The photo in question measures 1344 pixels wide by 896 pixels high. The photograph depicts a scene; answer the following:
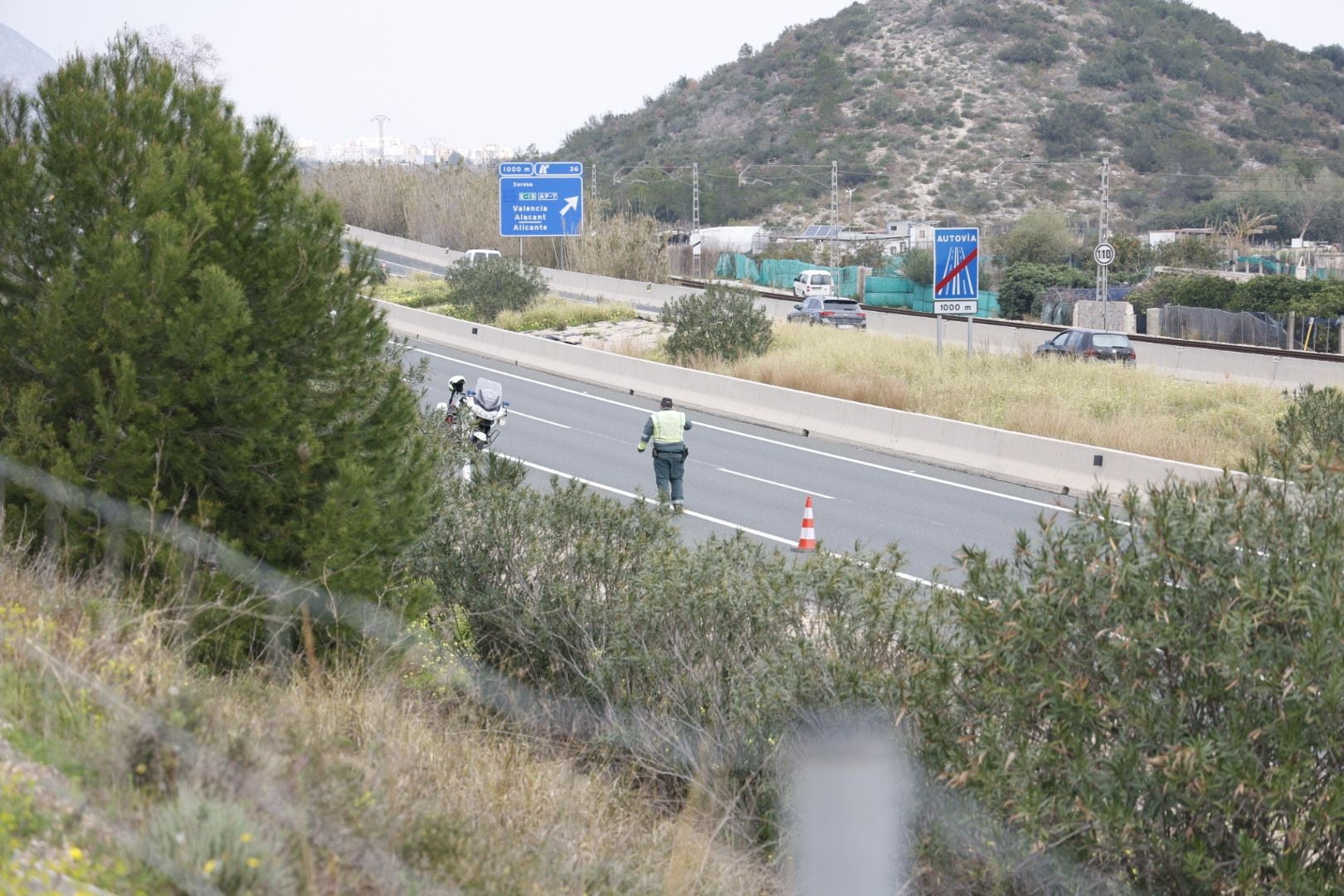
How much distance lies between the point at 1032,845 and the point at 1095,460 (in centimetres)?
1478

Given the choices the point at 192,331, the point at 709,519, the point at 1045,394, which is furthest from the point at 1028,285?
Result: the point at 192,331

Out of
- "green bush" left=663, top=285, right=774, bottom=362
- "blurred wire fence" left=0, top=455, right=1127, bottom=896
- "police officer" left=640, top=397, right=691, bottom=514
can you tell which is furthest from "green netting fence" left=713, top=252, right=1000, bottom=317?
"blurred wire fence" left=0, top=455, right=1127, bottom=896

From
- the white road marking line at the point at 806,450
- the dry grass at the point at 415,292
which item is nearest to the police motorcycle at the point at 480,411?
the white road marking line at the point at 806,450

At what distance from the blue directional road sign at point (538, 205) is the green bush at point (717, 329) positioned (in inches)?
455

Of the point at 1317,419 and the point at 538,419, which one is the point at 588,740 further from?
the point at 538,419

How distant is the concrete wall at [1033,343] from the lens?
98.3ft

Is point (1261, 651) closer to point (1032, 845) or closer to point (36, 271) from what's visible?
point (1032, 845)

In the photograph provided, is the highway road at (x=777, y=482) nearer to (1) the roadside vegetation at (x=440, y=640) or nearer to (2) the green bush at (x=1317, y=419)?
(2) the green bush at (x=1317, y=419)

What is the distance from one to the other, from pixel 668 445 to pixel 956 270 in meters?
9.69

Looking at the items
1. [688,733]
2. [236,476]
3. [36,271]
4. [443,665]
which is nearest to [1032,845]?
[688,733]

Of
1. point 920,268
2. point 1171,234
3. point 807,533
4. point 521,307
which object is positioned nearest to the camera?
point 807,533

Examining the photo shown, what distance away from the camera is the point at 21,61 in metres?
16.9

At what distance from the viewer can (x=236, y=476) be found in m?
8.01

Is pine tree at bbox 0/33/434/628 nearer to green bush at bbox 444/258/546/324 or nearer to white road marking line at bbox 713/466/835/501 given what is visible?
white road marking line at bbox 713/466/835/501
